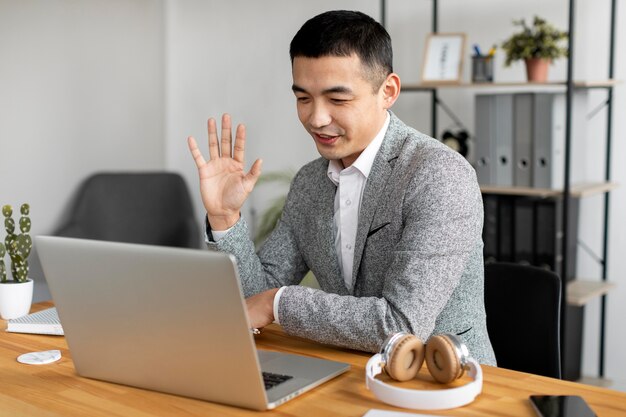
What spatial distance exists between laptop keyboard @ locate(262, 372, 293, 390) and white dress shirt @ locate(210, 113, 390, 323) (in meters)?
0.51

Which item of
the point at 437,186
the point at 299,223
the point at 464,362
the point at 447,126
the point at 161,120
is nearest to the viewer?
the point at 464,362

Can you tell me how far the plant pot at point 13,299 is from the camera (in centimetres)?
179

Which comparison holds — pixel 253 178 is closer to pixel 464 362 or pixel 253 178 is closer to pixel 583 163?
pixel 464 362

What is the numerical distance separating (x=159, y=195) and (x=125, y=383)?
2.88m

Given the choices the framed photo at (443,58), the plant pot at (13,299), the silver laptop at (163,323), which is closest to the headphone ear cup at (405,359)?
the silver laptop at (163,323)

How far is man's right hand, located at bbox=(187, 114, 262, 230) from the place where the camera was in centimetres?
179

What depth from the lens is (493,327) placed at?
184 centimetres

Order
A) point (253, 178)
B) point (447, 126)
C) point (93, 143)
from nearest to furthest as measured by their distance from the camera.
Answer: point (253, 178) < point (447, 126) < point (93, 143)

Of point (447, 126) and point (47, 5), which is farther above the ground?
point (47, 5)

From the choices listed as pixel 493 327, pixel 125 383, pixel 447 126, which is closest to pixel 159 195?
pixel 447 126

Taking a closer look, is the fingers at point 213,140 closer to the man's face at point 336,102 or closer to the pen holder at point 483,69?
the man's face at point 336,102

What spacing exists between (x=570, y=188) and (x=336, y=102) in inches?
63.3

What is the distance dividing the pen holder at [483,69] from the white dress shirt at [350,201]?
1.49 meters

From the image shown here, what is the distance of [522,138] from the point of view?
3.13m
